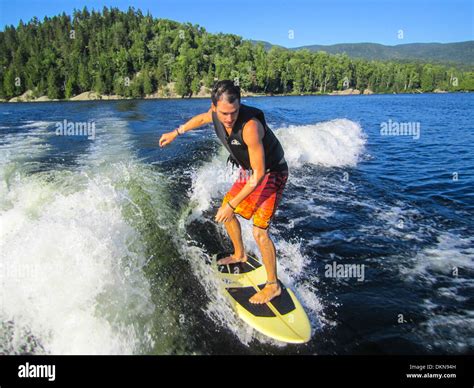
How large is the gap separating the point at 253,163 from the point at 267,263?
63.8 inches

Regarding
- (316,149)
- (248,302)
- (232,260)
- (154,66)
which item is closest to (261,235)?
(248,302)

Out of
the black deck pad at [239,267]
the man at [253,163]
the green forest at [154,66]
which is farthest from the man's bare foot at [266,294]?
the green forest at [154,66]

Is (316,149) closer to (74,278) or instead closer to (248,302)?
(248,302)

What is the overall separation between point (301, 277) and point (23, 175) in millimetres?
8938

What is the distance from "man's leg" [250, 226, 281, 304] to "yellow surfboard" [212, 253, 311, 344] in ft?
0.31

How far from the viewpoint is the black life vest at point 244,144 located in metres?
4.69

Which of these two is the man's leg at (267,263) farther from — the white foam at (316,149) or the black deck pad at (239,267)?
the white foam at (316,149)

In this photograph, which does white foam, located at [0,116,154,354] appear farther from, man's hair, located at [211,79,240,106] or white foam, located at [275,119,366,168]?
white foam, located at [275,119,366,168]

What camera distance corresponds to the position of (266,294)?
5.41 metres

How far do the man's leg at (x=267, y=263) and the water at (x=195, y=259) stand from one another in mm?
521

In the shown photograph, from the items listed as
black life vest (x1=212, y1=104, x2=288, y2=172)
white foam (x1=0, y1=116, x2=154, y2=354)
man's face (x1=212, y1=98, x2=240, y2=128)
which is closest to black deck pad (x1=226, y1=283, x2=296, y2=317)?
white foam (x1=0, y1=116, x2=154, y2=354)

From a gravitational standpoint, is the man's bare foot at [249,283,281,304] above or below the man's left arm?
below

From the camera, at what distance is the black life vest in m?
4.69

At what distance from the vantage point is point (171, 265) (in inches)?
245
